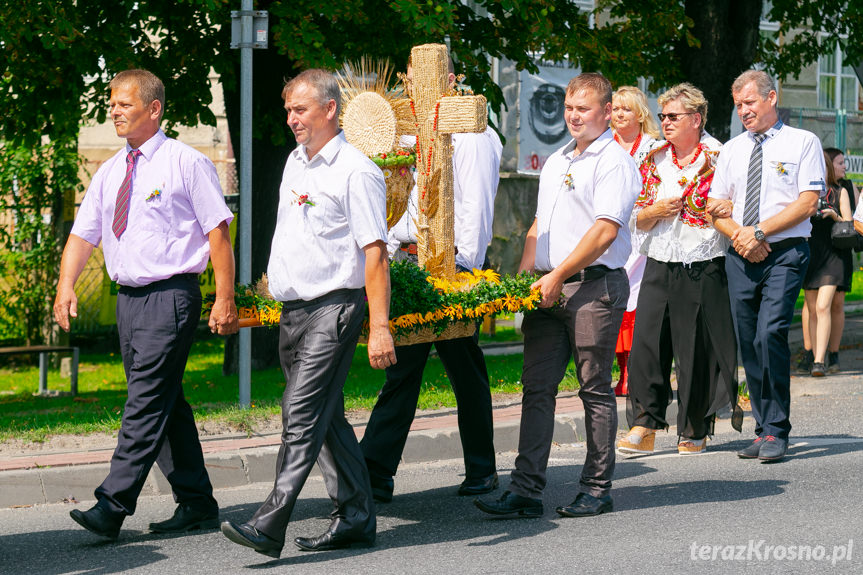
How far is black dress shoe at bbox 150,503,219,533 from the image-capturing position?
5852 mm

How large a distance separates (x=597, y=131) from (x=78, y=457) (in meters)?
3.50

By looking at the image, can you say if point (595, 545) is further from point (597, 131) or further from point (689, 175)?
point (689, 175)

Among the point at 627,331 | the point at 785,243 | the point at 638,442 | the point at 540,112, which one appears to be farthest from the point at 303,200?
the point at 540,112

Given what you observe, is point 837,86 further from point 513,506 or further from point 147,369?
point 147,369

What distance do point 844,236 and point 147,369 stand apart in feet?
24.7

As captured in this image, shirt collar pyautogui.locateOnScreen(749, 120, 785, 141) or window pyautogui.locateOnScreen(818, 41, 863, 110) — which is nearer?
shirt collar pyautogui.locateOnScreen(749, 120, 785, 141)

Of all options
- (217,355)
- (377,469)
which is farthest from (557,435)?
(217,355)

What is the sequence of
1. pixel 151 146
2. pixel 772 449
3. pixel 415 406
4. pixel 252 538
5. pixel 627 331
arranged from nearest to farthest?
pixel 252 538 → pixel 151 146 → pixel 415 406 → pixel 772 449 → pixel 627 331

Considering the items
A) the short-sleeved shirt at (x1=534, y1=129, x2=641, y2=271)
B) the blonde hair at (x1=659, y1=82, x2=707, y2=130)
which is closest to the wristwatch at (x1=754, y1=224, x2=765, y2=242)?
the blonde hair at (x1=659, y1=82, x2=707, y2=130)

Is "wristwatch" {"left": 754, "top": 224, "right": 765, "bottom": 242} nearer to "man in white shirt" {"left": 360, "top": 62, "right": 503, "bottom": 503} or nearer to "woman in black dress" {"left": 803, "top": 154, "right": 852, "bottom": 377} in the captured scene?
"man in white shirt" {"left": 360, "top": 62, "right": 503, "bottom": 503}

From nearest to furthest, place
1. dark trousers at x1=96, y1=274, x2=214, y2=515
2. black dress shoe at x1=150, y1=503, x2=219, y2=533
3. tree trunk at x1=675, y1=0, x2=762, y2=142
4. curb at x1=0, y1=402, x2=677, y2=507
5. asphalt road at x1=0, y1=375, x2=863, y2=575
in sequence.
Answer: asphalt road at x1=0, y1=375, x2=863, y2=575 → dark trousers at x1=96, y1=274, x2=214, y2=515 → black dress shoe at x1=150, y1=503, x2=219, y2=533 → curb at x1=0, y1=402, x2=677, y2=507 → tree trunk at x1=675, y1=0, x2=762, y2=142

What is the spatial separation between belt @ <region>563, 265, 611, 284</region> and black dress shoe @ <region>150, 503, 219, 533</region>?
6.68 feet

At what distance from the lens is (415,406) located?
648 cm

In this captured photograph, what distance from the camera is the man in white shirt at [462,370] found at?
6336mm
